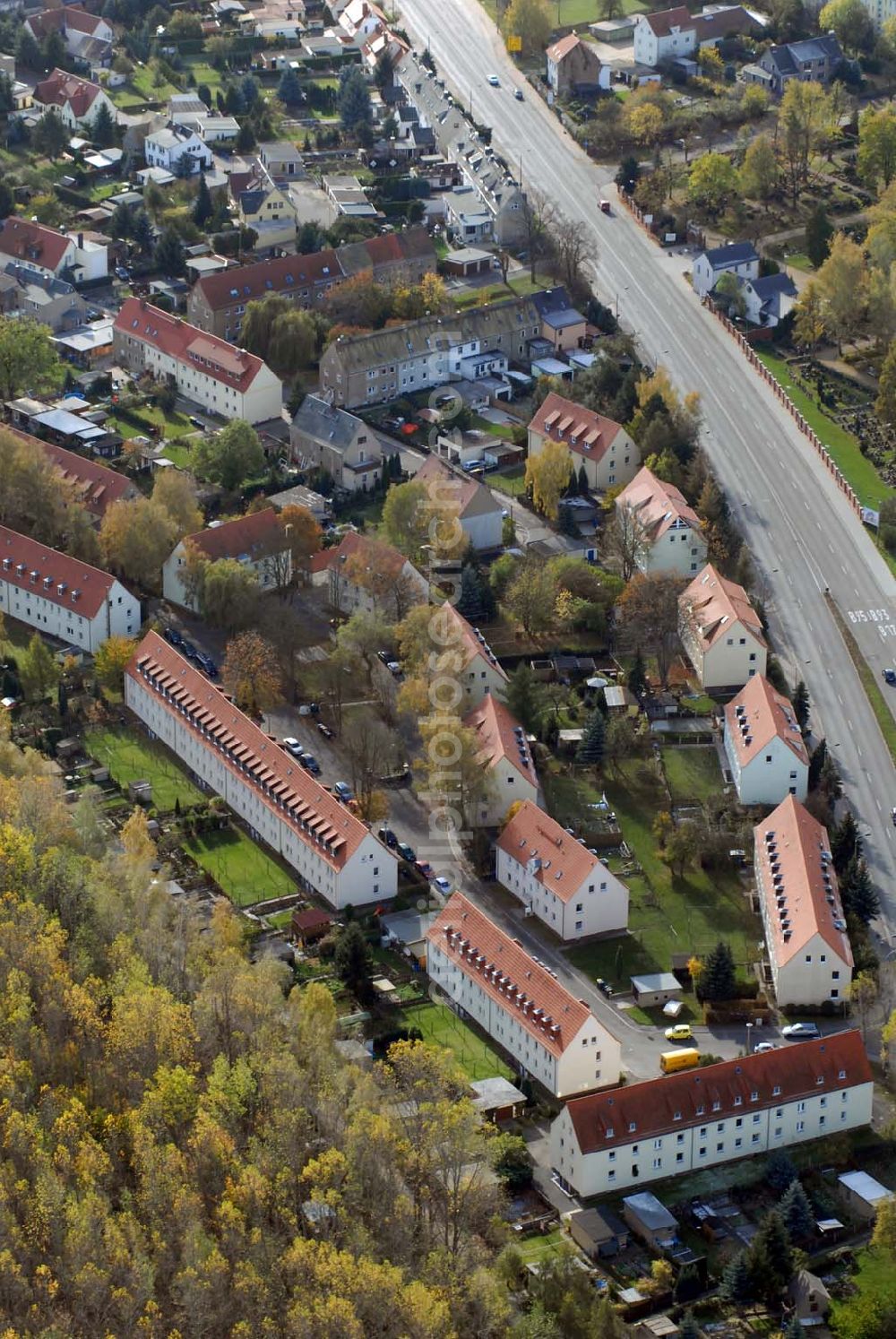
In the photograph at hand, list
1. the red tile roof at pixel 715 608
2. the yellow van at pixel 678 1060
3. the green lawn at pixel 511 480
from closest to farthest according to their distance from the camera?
the yellow van at pixel 678 1060
the red tile roof at pixel 715 608
the green lawn at pixel 511 480

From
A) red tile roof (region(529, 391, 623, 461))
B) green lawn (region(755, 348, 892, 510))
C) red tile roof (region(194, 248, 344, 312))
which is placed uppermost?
red tile roof (region(529, 391, 623, 461))

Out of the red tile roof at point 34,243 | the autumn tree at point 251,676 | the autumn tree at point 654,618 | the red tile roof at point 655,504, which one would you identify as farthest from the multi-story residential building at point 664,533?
the red tile roof at point 34,243

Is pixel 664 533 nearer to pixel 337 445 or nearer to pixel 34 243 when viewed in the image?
pixel 337 445

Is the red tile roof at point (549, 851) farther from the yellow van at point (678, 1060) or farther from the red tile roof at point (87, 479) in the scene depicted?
the red tile roof at point (87, 479)

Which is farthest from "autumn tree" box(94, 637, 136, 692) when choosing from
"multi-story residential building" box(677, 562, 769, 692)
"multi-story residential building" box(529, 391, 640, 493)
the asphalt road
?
the asphalt road

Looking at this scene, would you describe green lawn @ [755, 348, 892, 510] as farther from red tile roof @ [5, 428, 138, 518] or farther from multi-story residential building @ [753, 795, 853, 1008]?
red tile roof @ [5, 428, 138, 518]

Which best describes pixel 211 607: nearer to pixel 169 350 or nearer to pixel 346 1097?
pixel 169 350
